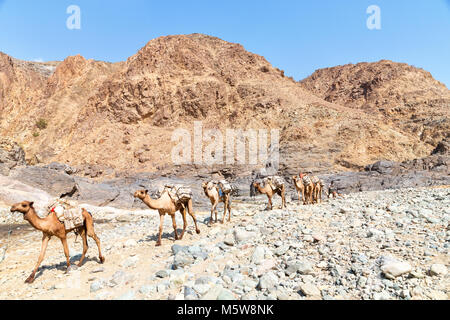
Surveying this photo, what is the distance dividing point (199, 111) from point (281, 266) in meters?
42.4

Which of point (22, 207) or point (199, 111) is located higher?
point (199, 111)

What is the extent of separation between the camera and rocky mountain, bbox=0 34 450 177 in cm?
3534

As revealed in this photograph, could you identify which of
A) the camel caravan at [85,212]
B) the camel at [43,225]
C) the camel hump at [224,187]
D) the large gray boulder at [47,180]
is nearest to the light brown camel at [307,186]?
the camel caravan at [85,212]

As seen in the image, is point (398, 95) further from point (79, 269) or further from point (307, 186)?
point (79, 269)

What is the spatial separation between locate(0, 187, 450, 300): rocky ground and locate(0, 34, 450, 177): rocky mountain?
23.5m

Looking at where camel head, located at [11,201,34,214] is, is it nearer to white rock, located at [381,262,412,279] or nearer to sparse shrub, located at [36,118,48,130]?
white rock, located at [381,262,412,279]

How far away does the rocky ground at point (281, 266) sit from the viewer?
409 cm

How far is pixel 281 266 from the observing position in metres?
4.96

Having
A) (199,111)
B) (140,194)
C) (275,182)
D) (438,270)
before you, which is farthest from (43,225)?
(199,111)

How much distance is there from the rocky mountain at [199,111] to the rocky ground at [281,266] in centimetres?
2349

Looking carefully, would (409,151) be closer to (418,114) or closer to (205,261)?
(418,114)

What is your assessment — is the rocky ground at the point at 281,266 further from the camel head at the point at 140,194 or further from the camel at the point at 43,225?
the camel head at the point at 140,194

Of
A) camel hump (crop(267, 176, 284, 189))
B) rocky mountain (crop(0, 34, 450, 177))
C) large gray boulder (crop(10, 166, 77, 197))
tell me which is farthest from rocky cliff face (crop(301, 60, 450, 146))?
large gray boulder (crop(10, 166, 77, 197))
